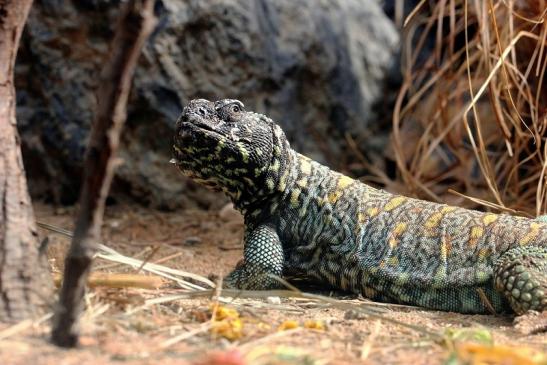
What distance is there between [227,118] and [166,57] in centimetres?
314

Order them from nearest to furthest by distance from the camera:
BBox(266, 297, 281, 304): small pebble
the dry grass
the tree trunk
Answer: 1. the tree trunk
2. BBox(266, 297, 281, 304): small pebble
3. the dry grass

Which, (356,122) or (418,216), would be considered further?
(356,122)

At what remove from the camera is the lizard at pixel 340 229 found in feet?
16.1

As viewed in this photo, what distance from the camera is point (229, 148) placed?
5.21 metres

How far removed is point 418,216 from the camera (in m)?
5.30

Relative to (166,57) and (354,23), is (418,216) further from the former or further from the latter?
(354,23)

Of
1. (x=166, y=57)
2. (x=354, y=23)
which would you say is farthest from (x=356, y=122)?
(x=166, y=57)

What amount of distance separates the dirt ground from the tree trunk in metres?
0.14

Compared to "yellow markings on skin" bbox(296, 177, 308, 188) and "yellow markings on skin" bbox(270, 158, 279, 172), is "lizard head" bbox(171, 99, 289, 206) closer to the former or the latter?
"yellow markings on skin" bbox(270, 158, 279, 172)

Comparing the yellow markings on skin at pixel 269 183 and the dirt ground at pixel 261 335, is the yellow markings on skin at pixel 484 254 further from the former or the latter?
the yellow markings on skin at pixel 269 183

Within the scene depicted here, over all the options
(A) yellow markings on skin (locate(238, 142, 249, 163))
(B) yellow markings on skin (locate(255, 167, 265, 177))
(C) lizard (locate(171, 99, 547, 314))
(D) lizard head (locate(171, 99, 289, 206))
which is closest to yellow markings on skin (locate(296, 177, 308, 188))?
(C) lizard (locate(171, 99, 547, 314))

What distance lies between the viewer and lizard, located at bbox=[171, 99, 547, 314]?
4.89 m

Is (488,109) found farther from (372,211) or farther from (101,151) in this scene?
(101,151)

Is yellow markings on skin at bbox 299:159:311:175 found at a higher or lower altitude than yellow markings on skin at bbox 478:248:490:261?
higher
